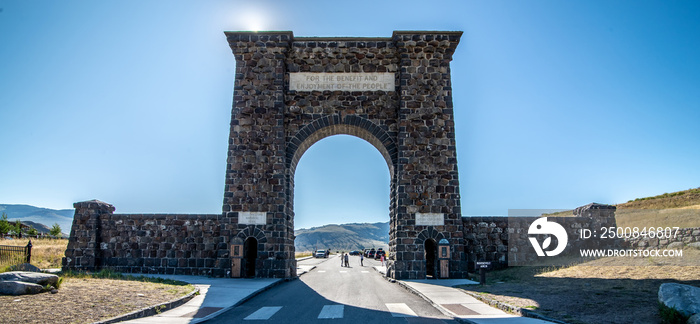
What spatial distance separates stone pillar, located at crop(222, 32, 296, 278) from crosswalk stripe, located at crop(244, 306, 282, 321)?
778cm

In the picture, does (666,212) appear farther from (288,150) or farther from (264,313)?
(264,313)

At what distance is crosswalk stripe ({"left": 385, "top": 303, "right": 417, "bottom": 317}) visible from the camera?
33.2ft

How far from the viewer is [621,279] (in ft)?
41.9

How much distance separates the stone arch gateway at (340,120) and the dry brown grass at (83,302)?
21.7ft

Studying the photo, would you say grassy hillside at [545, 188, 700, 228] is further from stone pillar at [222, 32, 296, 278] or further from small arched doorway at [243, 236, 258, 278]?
small arched doorway at [243, 236, 258, 278]

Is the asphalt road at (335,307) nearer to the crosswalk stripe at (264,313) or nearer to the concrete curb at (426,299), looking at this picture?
the crosswalk stripe at (264,313)

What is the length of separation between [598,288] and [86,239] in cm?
1995

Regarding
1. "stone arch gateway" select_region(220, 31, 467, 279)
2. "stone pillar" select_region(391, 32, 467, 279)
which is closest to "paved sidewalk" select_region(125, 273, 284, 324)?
"stone arch gateway" select_region(220, 31, 467, 279)

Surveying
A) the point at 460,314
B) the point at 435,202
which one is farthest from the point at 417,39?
the point at 460,314

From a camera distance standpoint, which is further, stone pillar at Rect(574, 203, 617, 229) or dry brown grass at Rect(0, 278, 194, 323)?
stone pillar at Rect(574, 203, 617, 229)

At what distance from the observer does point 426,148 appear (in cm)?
1964

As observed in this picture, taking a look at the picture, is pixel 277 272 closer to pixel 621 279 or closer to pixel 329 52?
pixel 329 52

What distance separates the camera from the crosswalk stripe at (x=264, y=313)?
31.8ft

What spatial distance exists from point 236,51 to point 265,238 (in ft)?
28.1
